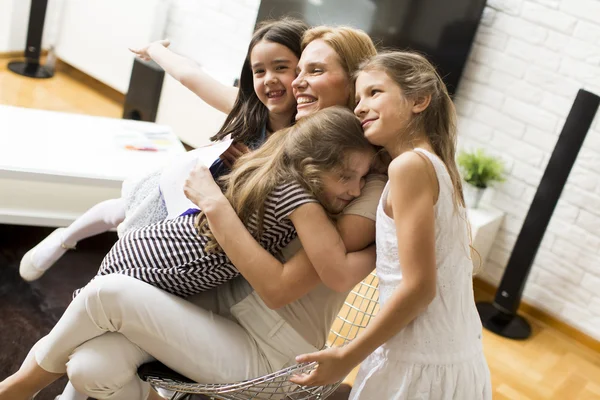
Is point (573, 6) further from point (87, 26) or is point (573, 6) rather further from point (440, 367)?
point (87, 26)

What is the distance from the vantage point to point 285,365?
1.50m

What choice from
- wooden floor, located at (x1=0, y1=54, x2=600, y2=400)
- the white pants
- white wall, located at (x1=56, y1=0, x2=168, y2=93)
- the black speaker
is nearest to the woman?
the white pants

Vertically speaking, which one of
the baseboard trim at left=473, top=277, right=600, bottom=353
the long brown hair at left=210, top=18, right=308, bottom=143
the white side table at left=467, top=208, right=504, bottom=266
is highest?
the long brown hair at left=210, top=18, right=308, bottom=143

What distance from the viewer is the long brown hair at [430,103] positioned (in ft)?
4.66

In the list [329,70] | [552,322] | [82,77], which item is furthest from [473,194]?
[82,77]

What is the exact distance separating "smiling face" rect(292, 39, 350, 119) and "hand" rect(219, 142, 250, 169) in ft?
0.60

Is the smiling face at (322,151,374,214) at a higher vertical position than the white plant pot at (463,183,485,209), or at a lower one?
higher

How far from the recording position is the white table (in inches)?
93.0

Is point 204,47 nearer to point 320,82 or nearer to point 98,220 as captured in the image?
point 98,220

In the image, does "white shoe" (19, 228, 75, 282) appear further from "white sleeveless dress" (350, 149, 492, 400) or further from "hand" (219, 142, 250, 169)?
"white sleeveless dress" (350, 149, 492, 400)

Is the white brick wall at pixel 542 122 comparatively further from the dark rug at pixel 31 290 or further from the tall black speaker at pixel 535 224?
the dark rug at pixel 31 290

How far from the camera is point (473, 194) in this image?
330 centimetres

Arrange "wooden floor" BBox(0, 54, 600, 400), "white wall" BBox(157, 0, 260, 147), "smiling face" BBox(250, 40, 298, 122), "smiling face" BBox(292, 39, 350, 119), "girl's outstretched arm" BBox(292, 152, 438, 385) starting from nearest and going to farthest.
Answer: "girl's outstretched arm" BBox(292, 152, 438, 385)
"smiling face" BBox(292, 39, 350, 119)
"smiling face" BBox(250, 40, 298, 122)
"wooden floor" BBox(0, 54, 600, 400)
"white wall" BBox(157, 0, 260, 147)

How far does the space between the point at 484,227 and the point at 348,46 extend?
1.75 m
